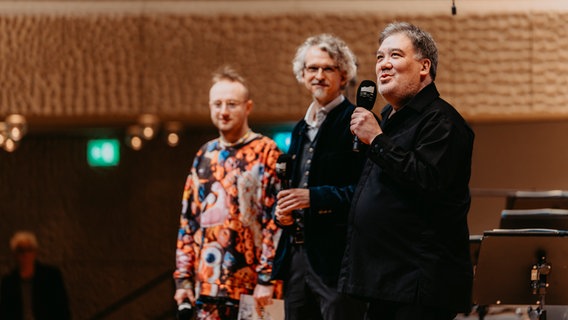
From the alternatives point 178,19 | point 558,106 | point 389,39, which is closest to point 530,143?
point 558,106

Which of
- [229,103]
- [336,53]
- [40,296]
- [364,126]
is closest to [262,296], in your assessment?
[229,103]

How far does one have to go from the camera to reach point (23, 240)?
20.4ft

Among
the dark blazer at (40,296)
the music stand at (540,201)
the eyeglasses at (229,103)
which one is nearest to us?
the eyeglasses at (229,103)

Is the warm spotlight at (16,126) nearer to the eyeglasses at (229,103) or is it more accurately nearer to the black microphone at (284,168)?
the eyeglasses at (229,103)

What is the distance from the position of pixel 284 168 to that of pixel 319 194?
0.19m

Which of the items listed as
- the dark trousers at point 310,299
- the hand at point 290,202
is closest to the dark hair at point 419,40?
the hand at point 290,202

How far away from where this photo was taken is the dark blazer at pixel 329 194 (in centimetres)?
316

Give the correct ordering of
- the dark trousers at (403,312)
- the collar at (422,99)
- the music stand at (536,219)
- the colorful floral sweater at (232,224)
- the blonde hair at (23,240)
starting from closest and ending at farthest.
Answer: the dark trousers at (403,312) → the collar at (422,99) → the colorful floral sweater at (232,224) → the music stand at (536,219) → the blonde hair at (23,240)

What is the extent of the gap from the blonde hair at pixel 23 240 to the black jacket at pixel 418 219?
394cm

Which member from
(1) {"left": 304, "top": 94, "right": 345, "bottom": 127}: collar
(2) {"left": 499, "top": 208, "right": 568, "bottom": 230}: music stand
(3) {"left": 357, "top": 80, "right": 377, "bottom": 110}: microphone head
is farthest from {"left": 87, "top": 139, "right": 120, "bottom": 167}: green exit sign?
(3) {"left": 357, "top": 80, "right": 377, "bottom": 110}: microphone head

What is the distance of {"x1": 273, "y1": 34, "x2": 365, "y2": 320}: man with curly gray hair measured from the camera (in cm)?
314

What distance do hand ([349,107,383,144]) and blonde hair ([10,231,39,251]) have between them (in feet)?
13.1

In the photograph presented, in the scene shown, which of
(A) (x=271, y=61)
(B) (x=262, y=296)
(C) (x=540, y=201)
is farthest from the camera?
(A) (x=271, y=61)

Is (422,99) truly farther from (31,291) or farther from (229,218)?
(31,291)
